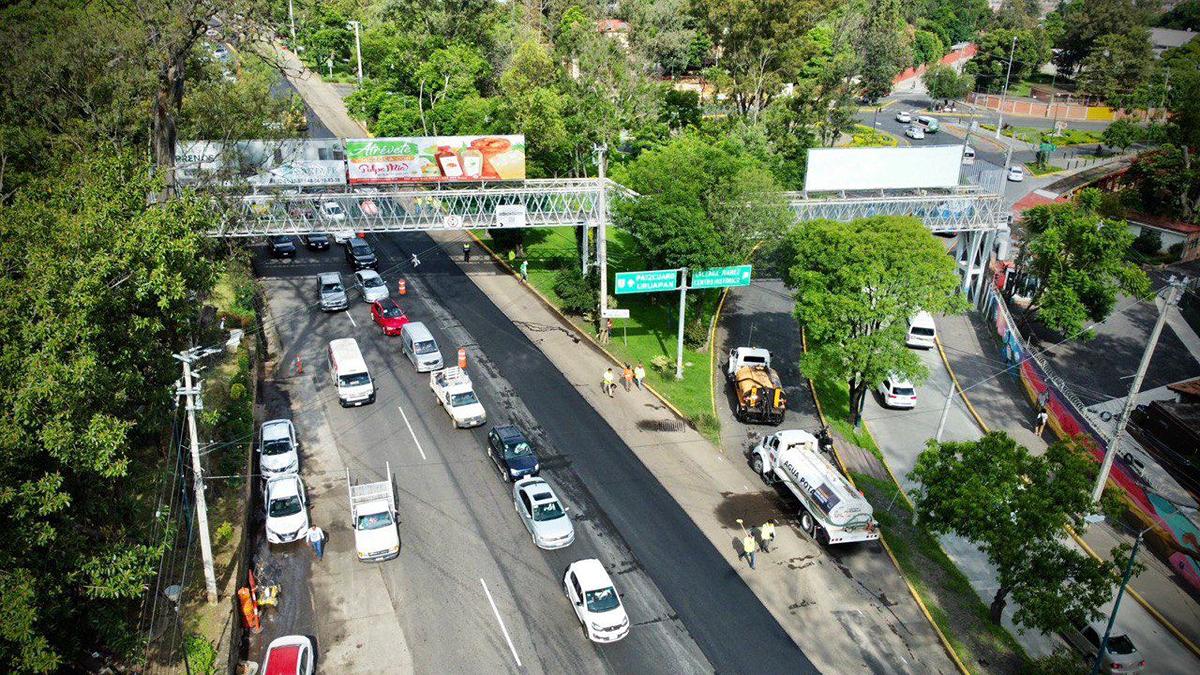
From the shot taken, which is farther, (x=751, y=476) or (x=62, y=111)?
(x=62, y=111)

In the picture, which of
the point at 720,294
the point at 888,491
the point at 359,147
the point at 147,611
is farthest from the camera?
the point at 720,294

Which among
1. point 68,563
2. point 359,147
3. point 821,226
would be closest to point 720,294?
point 821,226

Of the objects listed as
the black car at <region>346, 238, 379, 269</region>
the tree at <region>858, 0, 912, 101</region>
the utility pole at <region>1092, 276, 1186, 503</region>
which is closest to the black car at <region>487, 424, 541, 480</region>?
the utility pole at <region>1092, 276, 1186, 503</region>

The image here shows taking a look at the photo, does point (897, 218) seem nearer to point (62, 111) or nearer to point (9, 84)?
→ point (62, 111)

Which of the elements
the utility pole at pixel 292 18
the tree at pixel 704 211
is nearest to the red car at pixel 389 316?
the tree at pixel 704 211

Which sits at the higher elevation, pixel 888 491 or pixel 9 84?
pixel 9 84
